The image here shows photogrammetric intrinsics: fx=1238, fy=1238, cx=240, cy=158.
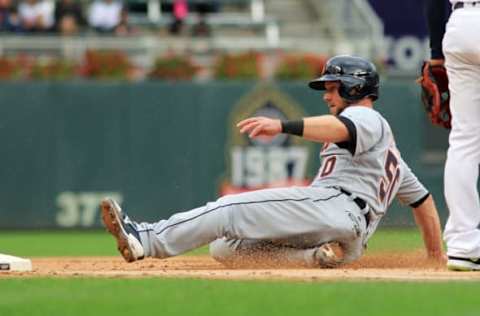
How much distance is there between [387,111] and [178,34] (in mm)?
3012

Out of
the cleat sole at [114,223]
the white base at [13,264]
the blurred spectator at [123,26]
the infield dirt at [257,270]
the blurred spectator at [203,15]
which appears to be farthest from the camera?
the blurred spectator at [203,15]

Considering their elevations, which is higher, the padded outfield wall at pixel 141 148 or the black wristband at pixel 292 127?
the black wristband at pixel 292 127

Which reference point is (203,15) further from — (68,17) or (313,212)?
(313,212)

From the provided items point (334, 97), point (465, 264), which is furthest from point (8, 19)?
point (465, 264)

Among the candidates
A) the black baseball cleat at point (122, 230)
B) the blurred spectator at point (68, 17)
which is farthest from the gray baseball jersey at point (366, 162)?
the blurred spectator at point (68, 17)

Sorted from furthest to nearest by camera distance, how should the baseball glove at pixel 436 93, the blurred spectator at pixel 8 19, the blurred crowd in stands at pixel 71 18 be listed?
the blurred crowd in stands at pixel 71 18, the blurred spectator at pixel 8 19, the baseball glove at pixel 436 93

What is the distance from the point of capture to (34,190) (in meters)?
13.3

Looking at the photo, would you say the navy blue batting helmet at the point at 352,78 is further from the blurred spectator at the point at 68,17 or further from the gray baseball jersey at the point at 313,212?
the blurred spectator at the point at 68,17

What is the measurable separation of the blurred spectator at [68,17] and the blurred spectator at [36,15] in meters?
0.09

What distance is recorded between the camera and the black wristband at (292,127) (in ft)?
18.5

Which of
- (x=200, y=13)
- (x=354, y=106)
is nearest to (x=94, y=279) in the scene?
(x=354, y=106)

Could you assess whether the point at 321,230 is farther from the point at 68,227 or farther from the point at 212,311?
the point at 68,227

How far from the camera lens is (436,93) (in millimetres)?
6512

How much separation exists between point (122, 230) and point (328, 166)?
111cm
